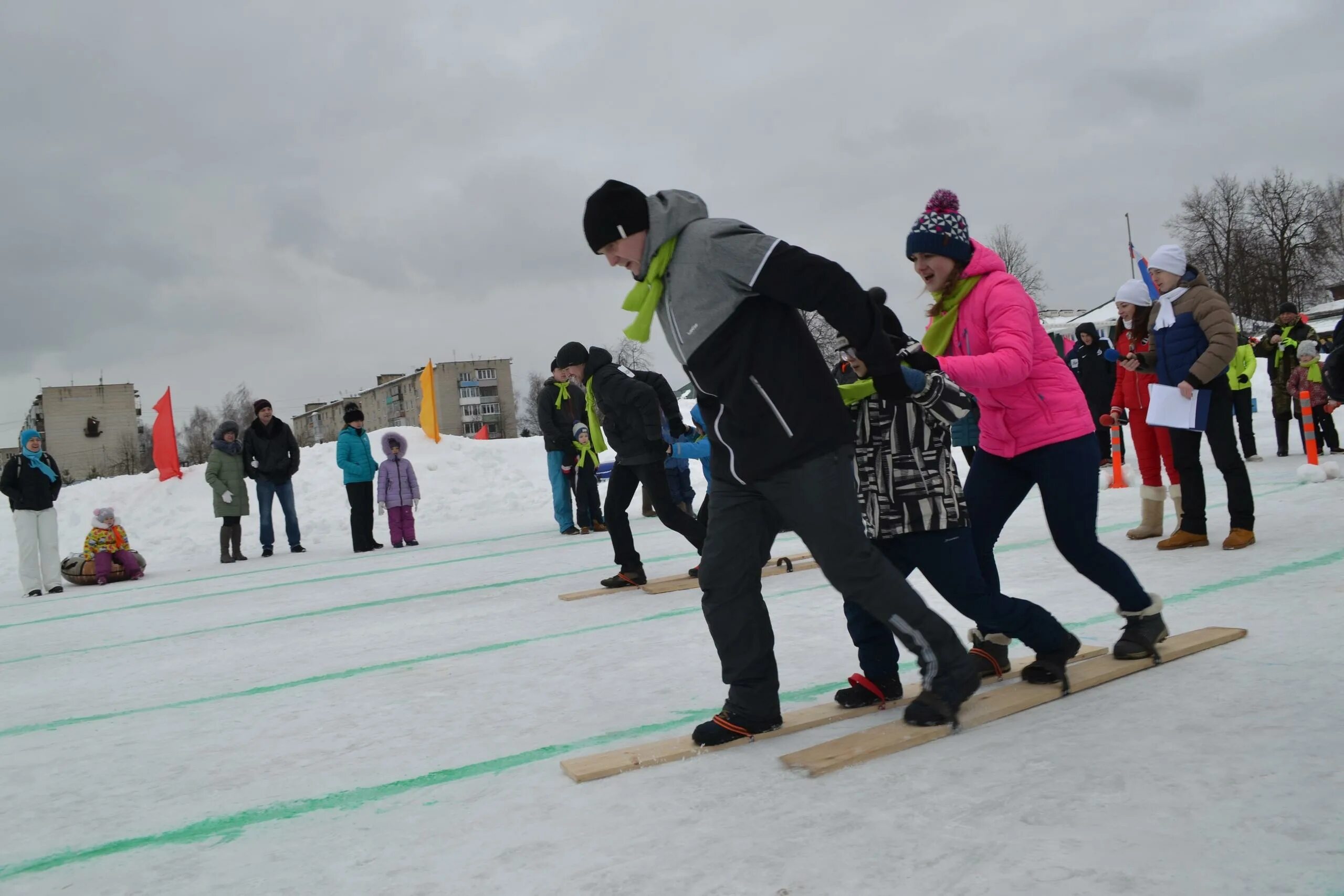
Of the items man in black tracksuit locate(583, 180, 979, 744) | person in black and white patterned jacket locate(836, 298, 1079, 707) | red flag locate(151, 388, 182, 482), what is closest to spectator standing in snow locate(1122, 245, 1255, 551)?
person in black and white patterned jacket locate(836, 298, 1079, 707)

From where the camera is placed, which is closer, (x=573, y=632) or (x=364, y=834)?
(x=364, y=834)

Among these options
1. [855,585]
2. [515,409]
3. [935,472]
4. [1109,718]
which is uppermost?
[515,409]

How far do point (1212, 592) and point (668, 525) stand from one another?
3.25m

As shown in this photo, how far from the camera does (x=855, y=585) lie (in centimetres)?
284

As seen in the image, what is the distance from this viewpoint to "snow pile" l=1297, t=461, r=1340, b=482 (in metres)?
8.70

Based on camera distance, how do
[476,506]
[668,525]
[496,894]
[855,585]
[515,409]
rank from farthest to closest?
[515,409], [476,506], [668,525], [855,585], [496,894]

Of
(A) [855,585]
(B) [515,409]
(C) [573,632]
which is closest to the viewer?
(A) [855,585]

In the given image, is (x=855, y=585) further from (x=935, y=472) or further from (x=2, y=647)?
(x=2, y=647)

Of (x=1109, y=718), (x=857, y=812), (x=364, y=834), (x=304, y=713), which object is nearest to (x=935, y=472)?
(x=1109, y=718)

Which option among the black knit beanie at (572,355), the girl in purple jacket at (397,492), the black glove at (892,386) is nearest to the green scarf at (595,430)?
the black knit beanie at (572,355)

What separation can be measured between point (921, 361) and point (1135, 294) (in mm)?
4077

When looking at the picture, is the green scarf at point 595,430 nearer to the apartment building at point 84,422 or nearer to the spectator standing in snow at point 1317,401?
the spectator standing in snow at point 1317,401

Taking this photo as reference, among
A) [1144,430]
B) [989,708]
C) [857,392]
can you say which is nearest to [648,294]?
[857,392]

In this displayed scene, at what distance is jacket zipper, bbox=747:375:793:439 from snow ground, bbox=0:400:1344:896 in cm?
96
